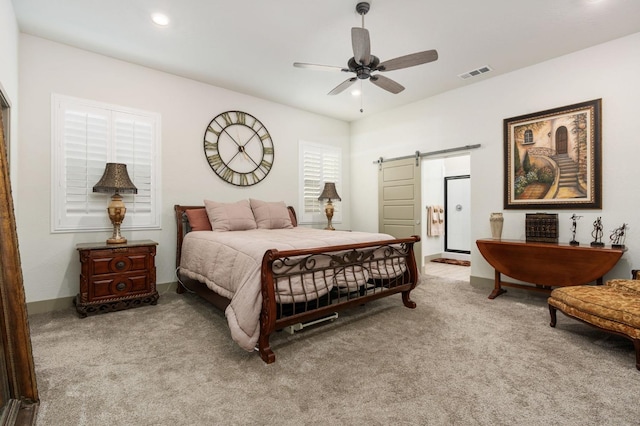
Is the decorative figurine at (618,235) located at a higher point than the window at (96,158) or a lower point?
lower

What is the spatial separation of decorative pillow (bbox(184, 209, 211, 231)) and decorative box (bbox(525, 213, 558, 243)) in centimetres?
386

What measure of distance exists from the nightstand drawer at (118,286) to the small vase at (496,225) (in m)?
4.11

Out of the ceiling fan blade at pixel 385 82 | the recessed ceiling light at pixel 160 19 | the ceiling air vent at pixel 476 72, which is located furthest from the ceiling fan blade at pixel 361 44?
the ceiling air vent at pixel 476 72

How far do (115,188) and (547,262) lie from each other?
182 inches

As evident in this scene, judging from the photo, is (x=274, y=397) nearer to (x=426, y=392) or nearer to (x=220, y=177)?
(x=426, y=392)

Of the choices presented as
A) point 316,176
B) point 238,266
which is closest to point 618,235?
point 238,266

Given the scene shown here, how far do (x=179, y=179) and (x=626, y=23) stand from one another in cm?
510

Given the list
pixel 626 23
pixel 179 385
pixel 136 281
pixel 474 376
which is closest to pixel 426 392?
pixel 474 376

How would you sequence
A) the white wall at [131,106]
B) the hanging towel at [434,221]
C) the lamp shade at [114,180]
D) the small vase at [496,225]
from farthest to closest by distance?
the hanging towel at [434,221]
the small vase at [496,225]
the lamp shade at [114,180]
the white wall at [131,106]

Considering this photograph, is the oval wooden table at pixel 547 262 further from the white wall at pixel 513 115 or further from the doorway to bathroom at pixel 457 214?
the doorway to bathroom at pixel 457 214

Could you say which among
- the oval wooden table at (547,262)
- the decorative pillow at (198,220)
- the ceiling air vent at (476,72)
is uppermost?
the ceiling air vent at (476,72)

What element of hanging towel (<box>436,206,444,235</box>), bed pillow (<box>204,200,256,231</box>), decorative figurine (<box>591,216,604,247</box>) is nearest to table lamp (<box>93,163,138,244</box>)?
bed pillow (<box>204,200,256,231</box>)

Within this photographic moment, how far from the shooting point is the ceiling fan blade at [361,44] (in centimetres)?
232

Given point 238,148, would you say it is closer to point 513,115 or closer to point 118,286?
point 118,286
